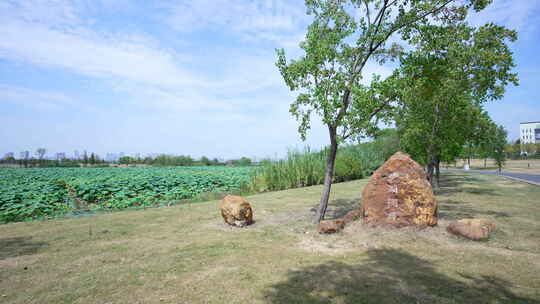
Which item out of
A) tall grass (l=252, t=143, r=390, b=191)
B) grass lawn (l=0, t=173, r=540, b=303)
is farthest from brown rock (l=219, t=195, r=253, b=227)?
tall grass (l=252, t=143, r=390, b=191)

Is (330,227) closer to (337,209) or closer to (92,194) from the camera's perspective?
(337,209)

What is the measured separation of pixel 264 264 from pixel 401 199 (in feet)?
11.4

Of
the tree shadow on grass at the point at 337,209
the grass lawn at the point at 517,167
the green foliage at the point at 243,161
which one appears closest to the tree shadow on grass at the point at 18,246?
the tree shadow on grass at the point at 337,209

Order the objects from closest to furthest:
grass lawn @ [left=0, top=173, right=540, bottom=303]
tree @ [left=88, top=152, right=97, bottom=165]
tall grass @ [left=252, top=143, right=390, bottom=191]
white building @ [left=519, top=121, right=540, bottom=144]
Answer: grass lawn @ [left=0, top=173, right=540, bottom=303] < tall grass @ [left=252, top=143, right=390, bottom=191] < tree @ [left=88, top=152, right=97, bottom=165] < white building @ [left=519, top=121, right=540, bottom=144]

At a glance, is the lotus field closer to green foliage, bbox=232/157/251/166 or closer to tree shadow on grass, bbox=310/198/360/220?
tree shadow on grass, bbox=310/198/360/220

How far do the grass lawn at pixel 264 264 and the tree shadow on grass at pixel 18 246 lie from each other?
22 mm

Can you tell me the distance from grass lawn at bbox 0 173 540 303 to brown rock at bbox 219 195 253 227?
29cm

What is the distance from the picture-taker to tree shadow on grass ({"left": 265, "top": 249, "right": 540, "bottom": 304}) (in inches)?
134

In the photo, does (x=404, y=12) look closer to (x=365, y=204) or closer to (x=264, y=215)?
(x=365, y=204)

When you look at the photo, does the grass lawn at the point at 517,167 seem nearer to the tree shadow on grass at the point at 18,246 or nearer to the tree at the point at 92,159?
the tree shadow on grass at the point at 18,246

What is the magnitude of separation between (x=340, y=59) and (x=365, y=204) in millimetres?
3553

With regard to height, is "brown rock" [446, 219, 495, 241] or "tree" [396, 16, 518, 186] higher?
"tree" [396, 16, 518, 186]

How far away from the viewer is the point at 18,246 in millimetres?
5871

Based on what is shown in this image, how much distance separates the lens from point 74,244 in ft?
19.6
